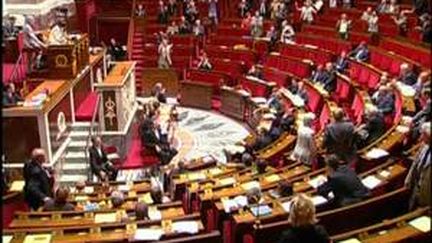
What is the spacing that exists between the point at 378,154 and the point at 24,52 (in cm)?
682

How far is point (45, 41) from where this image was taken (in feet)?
38.6

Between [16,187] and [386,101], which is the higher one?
[386,101]

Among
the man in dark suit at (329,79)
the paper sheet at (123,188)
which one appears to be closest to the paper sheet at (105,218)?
the paper sheet at (123,188)

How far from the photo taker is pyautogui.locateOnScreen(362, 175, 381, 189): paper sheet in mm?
6230

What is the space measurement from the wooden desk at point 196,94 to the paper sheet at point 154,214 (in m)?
9.40

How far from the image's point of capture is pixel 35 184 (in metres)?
7.65

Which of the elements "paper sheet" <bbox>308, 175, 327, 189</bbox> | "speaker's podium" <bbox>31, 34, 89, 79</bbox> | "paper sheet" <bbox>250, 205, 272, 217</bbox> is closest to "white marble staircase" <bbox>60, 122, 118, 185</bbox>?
"speaker's podium" <bbox>31, 34, 89, 79</bbox>

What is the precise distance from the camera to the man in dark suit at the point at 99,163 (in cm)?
1010

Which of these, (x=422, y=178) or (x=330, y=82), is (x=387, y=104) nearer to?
(x=330, y=82)

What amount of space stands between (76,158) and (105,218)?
4.36 m

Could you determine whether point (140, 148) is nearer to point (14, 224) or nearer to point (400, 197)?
point (14, 224)

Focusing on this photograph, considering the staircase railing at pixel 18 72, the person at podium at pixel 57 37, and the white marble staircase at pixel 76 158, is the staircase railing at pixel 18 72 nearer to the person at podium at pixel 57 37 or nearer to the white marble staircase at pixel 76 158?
the person at podium at pixel 57 37

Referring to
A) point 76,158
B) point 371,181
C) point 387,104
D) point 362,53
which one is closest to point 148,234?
point 371,181

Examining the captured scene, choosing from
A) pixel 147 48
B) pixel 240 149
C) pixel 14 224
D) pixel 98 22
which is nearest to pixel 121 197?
pixel 14 224
